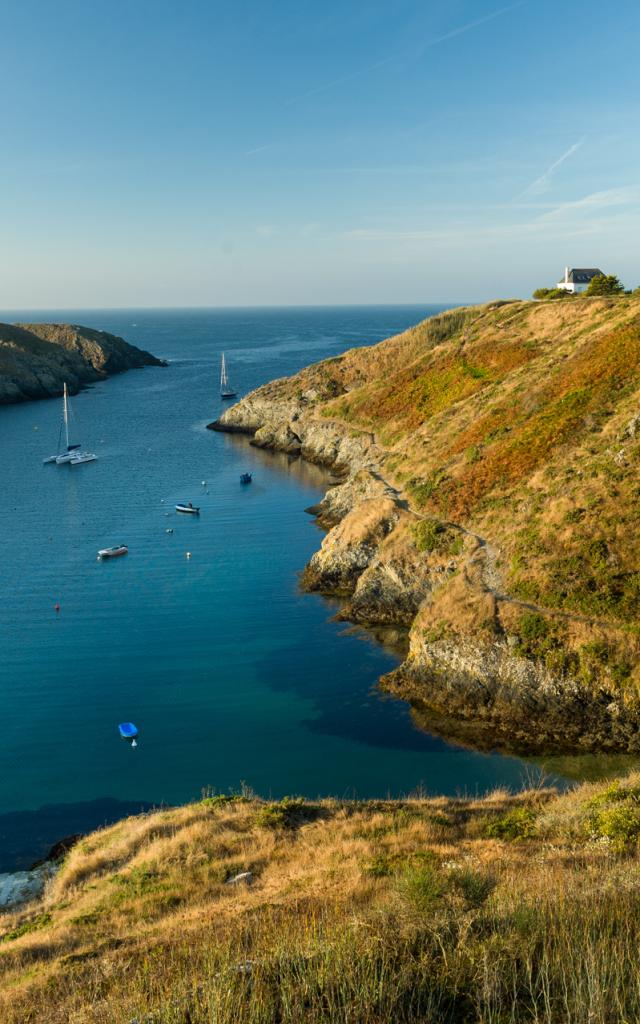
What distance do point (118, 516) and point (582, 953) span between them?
228ft

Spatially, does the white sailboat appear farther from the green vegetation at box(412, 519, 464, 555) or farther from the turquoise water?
the green vegetation at box(412, 519, 464, 555)

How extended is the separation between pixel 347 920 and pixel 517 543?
116 ft

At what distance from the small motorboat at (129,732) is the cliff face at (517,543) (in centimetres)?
1481

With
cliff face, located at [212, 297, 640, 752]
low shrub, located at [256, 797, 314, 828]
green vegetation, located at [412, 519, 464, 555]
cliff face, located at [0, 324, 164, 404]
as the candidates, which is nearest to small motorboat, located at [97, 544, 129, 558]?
cliff face, located at [212, 297, 640, 752]

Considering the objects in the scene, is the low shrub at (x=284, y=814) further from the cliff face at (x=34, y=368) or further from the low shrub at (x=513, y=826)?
the cliff face at (x=34, y=368)

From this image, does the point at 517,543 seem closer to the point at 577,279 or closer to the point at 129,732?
the point at 129,732

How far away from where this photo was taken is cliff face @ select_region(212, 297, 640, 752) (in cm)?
3528

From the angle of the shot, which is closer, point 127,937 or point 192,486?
point 127,937

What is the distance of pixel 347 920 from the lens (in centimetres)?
1073

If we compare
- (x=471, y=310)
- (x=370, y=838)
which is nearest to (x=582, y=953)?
(x=370, y=838)

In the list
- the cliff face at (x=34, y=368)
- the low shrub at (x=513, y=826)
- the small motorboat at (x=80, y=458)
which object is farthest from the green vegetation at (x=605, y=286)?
the cliff face at (x=34, y=368)

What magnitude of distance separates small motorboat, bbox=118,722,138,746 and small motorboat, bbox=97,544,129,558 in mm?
27001

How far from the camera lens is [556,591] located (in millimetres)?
38750

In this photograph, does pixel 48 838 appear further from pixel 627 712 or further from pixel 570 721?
pixel 627 712
